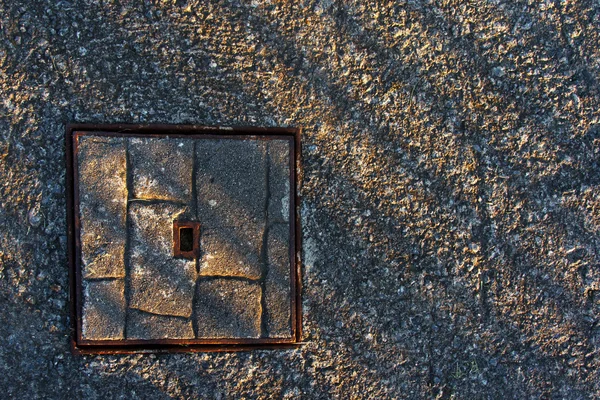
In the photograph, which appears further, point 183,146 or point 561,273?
point 561,273

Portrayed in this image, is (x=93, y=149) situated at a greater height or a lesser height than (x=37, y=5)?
lesser

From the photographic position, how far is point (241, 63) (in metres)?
1.86

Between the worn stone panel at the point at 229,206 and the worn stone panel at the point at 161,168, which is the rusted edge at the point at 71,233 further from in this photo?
the worn stone panel at the point at 229,206

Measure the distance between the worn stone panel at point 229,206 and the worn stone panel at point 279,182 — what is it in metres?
0.03

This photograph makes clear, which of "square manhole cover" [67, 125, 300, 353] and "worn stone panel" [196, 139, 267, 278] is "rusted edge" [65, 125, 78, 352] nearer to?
"square manhole cover" [67, 125, 300, 353]

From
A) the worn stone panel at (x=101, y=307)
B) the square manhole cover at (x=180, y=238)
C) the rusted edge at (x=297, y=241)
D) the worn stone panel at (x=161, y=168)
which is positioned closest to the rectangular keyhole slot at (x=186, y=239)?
the square manhole cover at (x=180, y=238)

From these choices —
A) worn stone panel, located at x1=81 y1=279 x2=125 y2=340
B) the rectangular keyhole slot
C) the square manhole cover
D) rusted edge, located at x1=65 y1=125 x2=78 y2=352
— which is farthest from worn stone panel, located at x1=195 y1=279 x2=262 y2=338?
rusted edge, located at x1=65 y1=125 x2=78 y2=352

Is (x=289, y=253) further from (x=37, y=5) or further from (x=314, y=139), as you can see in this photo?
(x=37, y=5)

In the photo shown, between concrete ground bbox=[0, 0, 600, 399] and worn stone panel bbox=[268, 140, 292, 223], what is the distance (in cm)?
9

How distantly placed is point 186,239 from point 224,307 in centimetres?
28

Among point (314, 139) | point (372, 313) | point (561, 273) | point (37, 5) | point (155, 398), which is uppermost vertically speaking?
point (37, 5)

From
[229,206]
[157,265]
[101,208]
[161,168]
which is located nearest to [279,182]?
[229,206]

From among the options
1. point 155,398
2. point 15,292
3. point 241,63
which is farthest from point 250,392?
point 241,63

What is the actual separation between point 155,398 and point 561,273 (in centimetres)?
158
